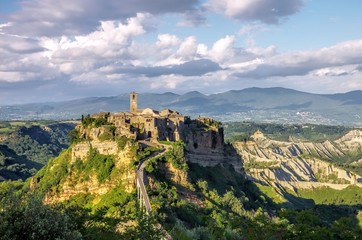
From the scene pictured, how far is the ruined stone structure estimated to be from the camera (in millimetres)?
59062

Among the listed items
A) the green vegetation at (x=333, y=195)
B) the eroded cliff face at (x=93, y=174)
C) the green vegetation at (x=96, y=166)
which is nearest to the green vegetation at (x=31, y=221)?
the eroded cliff face at (x=93, y=174)

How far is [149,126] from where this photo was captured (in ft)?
202

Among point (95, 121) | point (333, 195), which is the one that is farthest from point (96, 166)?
point (333, 195)

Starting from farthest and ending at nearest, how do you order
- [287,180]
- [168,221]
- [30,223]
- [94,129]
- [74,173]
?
[287,180] → [94,129] → [74,173] → [168,221] → [30,223]

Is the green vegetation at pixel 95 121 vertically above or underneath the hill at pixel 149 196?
above

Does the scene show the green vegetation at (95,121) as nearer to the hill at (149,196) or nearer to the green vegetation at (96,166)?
the hill at (149,196)

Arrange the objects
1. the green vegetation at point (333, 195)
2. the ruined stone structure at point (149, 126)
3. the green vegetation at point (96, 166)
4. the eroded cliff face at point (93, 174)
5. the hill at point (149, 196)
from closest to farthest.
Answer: the hill at point (149, 196)
the eroded cliff face at point (93, 174)
the green vegetation at point (96, 166)
the ruined stone structure at point (149, 126)
the green vegetation at point (333, 195)

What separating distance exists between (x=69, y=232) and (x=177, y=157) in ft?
121

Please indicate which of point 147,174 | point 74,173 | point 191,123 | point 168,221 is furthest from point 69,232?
point 191,123

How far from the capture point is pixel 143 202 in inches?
1799

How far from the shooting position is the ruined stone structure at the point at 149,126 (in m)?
59.1

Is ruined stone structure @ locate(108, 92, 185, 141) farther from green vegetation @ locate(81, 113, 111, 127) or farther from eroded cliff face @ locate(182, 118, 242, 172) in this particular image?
eroded cliff face @ locate(182, 118, 242, 172)

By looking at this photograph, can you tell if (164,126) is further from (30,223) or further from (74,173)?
(30,223)

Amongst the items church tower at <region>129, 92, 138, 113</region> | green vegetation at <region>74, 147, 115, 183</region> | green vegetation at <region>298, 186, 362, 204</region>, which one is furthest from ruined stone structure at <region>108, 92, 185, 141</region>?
green vegetation at <region>298, 186, 362, 204</region>
